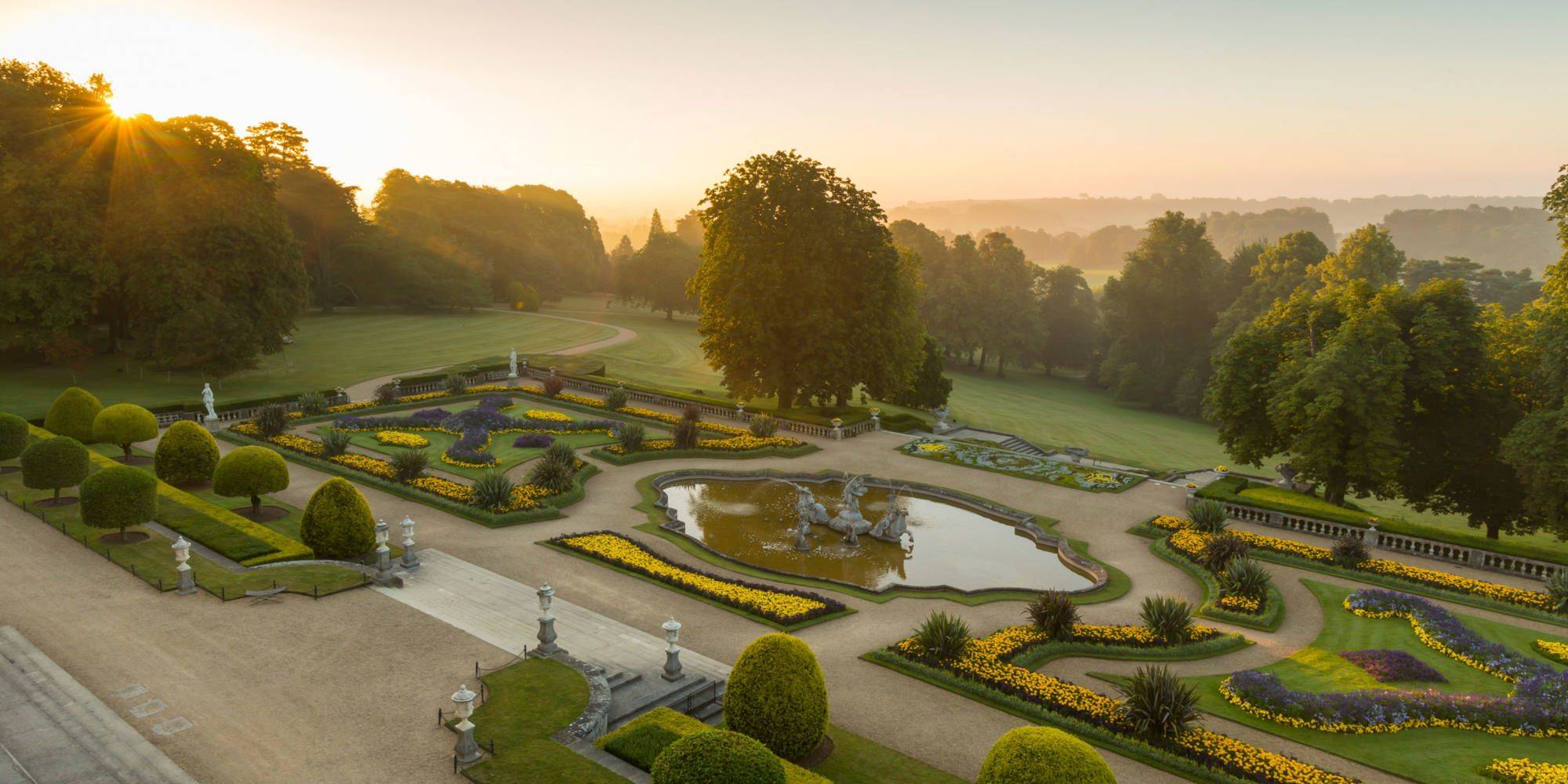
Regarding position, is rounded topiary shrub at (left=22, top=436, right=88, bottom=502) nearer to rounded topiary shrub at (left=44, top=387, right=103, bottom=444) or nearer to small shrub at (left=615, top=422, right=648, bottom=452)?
rounded topiary shrub at (left=44, top=387, right=103, bottom=444)

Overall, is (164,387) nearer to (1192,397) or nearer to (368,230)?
(368,230)

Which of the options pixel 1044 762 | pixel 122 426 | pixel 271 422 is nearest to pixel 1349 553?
pixel 1044 762

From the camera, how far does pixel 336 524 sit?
25719 mm

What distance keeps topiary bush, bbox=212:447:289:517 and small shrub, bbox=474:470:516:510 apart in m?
6.66

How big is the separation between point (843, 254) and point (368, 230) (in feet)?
245

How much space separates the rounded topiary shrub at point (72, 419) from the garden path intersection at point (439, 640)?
11627 mm

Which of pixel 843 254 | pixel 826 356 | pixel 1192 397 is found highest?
pixel 843 254

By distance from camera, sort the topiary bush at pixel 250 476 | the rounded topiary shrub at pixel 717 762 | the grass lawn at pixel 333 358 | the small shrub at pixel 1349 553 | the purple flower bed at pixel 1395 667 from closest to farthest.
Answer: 1. the rounded topiary shrub at pixel 717 762
2. the purple flower bed at pixel 1395 667
3. the small shrub at pixel 1349 553
4. the topiary bush at pixel 250 476
5. the grass lawn at pixel 333 358

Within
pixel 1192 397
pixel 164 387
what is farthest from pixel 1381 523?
pixel 164 387

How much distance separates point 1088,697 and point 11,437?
39.9 metres

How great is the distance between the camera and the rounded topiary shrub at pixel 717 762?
12.5 meters

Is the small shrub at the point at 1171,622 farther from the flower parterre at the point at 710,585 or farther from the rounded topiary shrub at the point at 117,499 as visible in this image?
the rounded topiary shrub at the point at 117,499

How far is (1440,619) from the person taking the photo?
22.8 metres

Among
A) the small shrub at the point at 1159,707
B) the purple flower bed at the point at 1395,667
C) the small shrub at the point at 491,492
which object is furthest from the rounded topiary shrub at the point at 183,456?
the purple flower bed at the point at 1395,667
